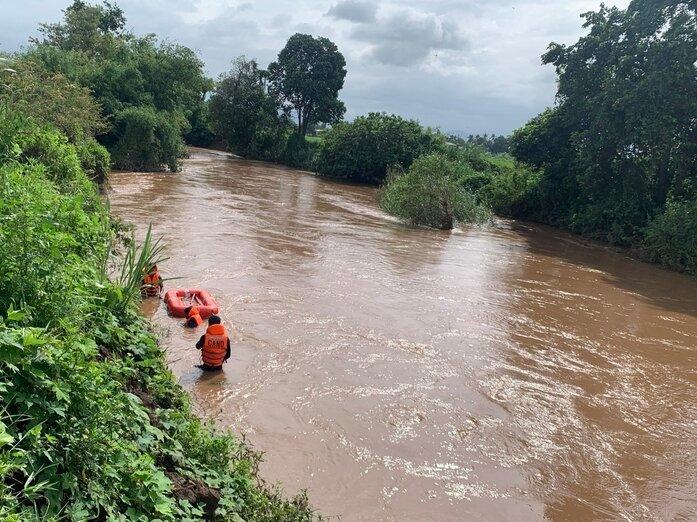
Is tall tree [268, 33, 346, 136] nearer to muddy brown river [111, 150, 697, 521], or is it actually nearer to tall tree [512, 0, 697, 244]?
tall tree [512, 0, 697, 244]

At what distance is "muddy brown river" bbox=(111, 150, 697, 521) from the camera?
570 centimetres

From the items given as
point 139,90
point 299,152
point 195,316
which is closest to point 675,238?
point 195,316

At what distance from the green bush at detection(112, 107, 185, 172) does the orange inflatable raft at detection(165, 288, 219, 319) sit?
22044mm

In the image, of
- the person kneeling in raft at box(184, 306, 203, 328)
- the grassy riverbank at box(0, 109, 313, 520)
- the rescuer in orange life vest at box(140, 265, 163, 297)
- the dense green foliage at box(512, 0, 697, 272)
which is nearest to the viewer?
the grassy riverbank at box(0, 109, 313, 520)

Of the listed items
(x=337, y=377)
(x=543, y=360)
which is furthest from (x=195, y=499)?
(x=543, y=360)

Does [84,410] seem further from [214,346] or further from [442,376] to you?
[442,376]

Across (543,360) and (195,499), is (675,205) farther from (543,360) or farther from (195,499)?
(195,499)

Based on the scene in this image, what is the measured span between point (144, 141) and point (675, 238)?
25.3 m

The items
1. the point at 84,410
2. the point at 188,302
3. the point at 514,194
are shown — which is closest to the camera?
the point at 84,410

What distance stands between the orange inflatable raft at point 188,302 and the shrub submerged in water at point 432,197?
13.9 metres

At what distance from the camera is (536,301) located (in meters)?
13.3

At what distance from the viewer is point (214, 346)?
7.14 m

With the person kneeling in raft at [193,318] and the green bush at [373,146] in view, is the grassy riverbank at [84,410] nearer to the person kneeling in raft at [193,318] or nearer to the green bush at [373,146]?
the person kneeling in raft at [193,318]

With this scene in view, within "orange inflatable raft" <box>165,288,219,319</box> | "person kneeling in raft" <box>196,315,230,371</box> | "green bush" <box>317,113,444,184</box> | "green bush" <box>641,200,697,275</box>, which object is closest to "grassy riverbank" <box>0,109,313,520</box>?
"person kneeling in raft" <box>196,315,230,371</box>
